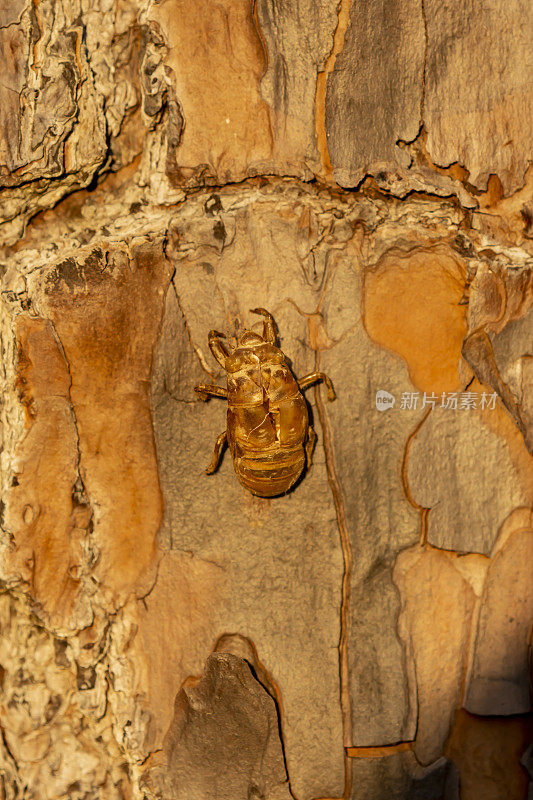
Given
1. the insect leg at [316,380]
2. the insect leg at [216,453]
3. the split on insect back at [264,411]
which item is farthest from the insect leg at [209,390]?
the insect leg at [316,380]

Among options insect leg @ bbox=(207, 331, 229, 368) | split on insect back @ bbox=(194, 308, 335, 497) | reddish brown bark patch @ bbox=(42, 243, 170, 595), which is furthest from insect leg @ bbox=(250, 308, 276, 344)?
reddish brown bark patch @ bbox=(42, 243, 170, 595)

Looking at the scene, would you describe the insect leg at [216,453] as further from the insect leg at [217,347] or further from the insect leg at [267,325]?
the insect leg at [267,325]

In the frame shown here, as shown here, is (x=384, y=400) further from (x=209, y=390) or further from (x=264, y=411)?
(x=209, y=390)

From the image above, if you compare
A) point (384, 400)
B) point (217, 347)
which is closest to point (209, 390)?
point (217, 347)

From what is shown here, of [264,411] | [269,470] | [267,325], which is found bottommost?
[269,470]

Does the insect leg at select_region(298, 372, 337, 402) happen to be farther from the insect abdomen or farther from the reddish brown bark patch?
the reddish brown bark patch

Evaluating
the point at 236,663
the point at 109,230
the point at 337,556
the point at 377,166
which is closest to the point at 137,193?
the point at 109,230
